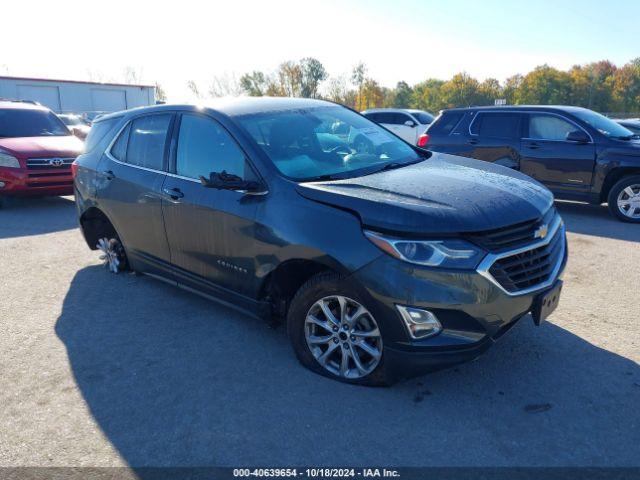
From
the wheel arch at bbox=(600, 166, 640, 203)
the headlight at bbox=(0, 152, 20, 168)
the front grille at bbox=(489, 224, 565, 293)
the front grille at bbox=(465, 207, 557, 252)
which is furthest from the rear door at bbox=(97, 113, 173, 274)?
the wheel arch at bbox=(600, 166, 640, 203)

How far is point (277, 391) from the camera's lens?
3191mm

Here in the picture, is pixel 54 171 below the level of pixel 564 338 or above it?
above

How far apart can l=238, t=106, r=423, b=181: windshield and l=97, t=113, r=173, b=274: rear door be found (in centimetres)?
101

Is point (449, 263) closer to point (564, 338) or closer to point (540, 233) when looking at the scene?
point (540, 233)

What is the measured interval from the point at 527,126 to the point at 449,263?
21.7ft

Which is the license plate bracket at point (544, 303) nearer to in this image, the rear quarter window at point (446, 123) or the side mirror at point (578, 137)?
the side mirror at point (578, 137)

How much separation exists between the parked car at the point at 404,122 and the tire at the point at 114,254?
14.0 meters

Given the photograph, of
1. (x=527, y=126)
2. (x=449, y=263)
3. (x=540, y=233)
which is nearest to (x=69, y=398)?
(x=449, y=263)

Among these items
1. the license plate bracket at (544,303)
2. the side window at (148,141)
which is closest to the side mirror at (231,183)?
the side window at (148,141)

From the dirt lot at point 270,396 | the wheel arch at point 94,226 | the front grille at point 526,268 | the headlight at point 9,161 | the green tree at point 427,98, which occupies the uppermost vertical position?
the green tree at point 427,98

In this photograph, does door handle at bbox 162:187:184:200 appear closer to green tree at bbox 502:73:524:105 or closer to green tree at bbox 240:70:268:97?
green tree at bbox 240:70:268:97

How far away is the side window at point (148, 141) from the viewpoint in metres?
4.30

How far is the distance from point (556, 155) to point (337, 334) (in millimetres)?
6401

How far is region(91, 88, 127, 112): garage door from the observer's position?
113 feet
